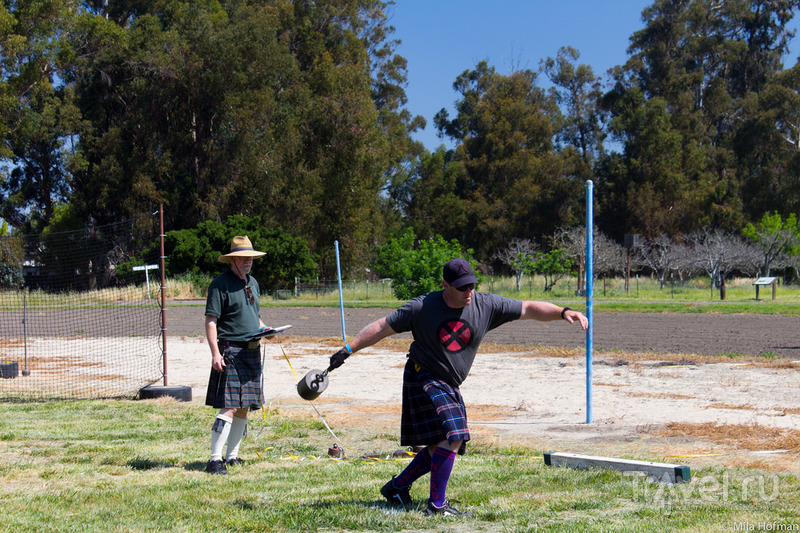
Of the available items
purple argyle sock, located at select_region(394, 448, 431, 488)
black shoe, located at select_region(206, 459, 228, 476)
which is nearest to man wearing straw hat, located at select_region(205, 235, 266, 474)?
black shoe, located at select_region(206, 459, 228, 476)

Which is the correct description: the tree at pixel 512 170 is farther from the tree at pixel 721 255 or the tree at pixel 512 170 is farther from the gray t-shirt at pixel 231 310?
the gray t-shirt at pixel 231 310

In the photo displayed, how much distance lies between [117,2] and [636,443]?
56.1 metres

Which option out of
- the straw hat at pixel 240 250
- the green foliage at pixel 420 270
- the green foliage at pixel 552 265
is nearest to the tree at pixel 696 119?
the green foliage at pixel 552 265

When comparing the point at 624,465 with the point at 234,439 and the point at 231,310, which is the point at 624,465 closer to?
the point at 234,439

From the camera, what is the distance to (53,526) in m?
4.92

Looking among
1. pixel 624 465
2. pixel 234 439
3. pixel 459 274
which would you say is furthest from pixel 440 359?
pixel 234 439

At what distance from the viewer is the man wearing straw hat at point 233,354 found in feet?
23.0

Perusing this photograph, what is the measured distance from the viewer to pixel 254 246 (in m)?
44.8

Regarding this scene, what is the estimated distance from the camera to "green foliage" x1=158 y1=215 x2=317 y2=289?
150 feet

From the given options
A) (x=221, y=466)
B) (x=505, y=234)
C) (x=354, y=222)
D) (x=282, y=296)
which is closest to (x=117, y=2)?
(x=354, y=222)

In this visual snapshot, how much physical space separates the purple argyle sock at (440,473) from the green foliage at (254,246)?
40.9 metres

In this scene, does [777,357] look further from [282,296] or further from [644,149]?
[644,149]

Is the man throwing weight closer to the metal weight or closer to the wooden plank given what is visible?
the metal weight

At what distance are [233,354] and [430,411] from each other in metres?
2.48
